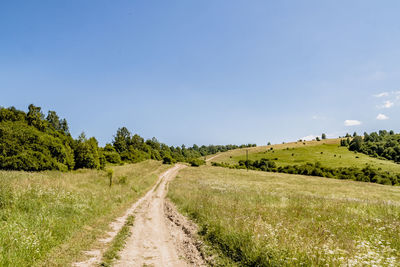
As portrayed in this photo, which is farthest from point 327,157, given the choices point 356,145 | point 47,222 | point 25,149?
point 47,222

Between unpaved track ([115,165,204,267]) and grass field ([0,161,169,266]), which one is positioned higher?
grass field ([0,161,169,266])

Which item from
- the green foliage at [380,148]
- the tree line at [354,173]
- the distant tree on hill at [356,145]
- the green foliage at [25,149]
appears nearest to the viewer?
the green foliage at [25,149]

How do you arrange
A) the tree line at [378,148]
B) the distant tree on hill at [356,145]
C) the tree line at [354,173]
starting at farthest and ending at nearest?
the distant tree on hill at [356,145] → the tree line at [378,148] → the tree line at [354,173]

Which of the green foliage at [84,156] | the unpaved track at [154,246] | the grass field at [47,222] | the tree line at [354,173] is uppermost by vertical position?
the green foliage at [84,156]

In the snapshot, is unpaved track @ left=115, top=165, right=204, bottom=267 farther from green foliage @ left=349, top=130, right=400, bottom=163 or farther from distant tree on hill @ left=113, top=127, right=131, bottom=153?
green foliage @ left=349, top=130, right=400, bottom=163

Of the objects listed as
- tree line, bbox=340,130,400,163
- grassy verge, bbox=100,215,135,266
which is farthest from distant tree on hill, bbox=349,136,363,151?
grassy verge, bbox=100,215,135,266

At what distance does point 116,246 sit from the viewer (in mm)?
8312

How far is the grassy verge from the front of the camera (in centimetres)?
707

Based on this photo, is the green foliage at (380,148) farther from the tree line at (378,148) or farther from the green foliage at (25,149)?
the green foliage at (25,149)

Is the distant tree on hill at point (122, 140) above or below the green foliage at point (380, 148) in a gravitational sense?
above

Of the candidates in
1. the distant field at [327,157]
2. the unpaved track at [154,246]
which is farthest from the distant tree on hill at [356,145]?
the unpaved track at [154,246]

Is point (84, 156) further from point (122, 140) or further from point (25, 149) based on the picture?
point (122, 140)

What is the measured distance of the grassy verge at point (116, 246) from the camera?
707 cm

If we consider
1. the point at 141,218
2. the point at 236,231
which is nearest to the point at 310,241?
the point at 236,231
